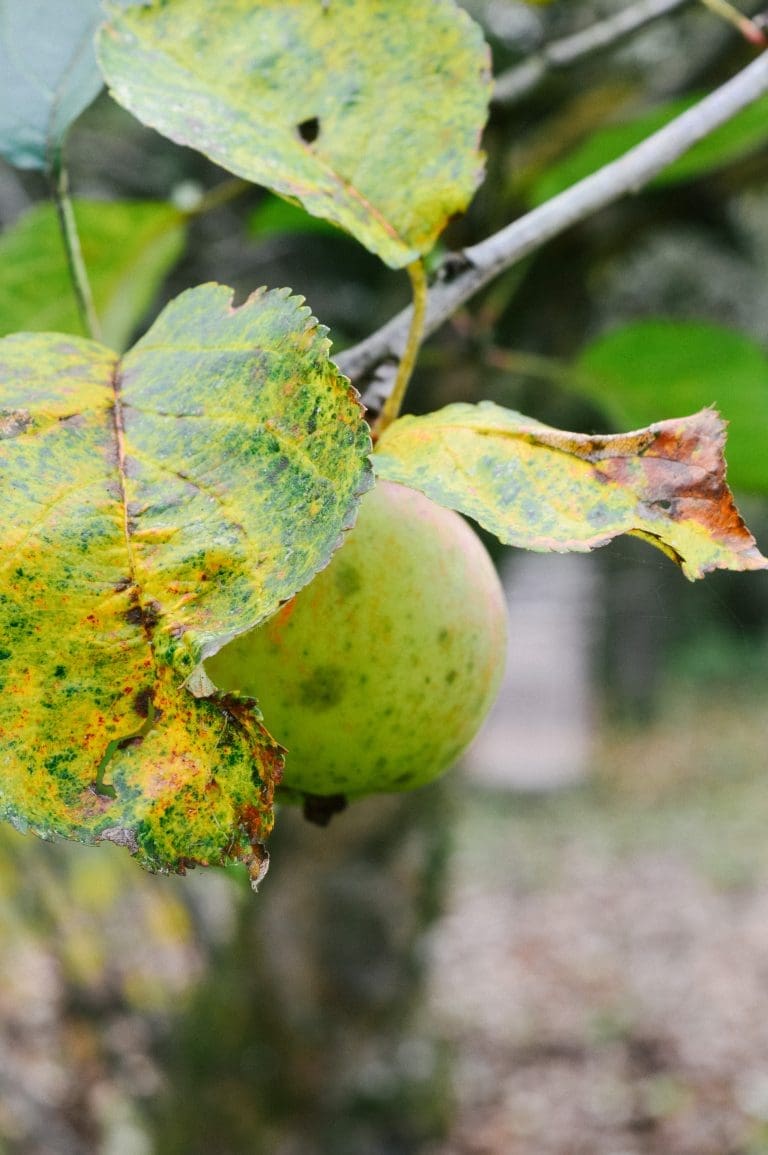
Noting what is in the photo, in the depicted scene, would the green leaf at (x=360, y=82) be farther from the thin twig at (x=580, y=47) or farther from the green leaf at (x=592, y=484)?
the thin twig at (x=580, y=47)

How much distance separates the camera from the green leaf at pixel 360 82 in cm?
54

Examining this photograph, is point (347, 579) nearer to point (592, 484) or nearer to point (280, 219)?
point (592, 484)

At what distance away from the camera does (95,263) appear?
95cm

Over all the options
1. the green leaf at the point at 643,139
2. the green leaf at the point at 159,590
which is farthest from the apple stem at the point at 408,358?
the green leaf at the point at 643,139

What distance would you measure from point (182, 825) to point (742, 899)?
399cm

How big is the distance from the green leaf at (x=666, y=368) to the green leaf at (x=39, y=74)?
0.71 m

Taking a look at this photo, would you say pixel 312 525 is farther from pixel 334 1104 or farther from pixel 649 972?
pixel 649 972

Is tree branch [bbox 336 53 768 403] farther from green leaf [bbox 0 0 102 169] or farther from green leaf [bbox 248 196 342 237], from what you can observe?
green leaf [bbox 248 196 342 237]

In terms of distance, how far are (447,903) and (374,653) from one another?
84.3 inches

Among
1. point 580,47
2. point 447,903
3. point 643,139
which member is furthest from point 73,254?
point 447,903

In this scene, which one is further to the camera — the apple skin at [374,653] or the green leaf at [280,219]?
the green leaf at [280,219]

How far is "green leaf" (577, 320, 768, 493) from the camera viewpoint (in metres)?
1.18

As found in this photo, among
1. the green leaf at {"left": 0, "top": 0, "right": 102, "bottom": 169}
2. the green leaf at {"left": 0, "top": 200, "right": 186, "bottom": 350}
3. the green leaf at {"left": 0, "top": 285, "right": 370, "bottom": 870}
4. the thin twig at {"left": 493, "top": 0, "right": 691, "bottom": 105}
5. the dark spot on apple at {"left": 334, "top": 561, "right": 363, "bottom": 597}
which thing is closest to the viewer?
the green leaf at {"left": 0, "top": 285, "right": 370, "bottom": 870}

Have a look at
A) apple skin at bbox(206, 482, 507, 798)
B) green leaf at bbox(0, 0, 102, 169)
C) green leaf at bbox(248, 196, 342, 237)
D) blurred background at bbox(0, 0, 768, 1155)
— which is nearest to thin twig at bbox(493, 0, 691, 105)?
blurred background at bbox(0, 0, 768, 1155)
